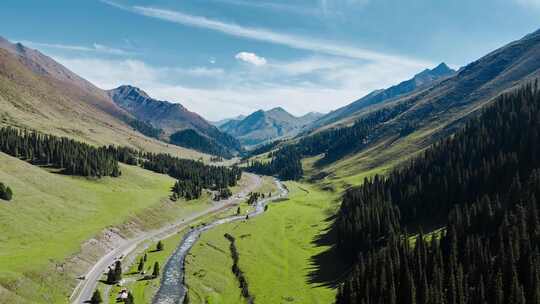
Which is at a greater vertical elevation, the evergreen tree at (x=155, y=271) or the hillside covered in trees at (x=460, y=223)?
the hillside covered in trees at (x=460, y=223)

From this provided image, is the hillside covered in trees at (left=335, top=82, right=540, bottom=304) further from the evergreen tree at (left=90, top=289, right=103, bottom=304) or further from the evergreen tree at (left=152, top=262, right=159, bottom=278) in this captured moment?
the evergreen tree at (left=90, top=289, right=103, bottom=304)

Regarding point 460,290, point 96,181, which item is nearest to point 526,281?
point 460,290

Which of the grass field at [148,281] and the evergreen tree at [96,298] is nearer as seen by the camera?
the evergreen tree at [96,298]

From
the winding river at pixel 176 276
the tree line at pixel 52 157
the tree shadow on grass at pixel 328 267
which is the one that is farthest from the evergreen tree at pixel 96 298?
the tree line at pixel 52 157

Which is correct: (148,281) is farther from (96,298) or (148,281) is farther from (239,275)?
(239,275)

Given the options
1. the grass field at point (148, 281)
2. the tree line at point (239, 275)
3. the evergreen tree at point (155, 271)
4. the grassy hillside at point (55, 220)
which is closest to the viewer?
the grassy hillside at point (55, 220)

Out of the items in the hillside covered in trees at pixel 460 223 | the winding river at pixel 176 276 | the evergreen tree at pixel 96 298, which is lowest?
the evergreen tree at pixel 96 298

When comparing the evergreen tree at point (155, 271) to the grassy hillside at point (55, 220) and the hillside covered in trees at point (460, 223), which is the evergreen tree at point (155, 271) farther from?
the hillside covered in trees at point (460, 223)
